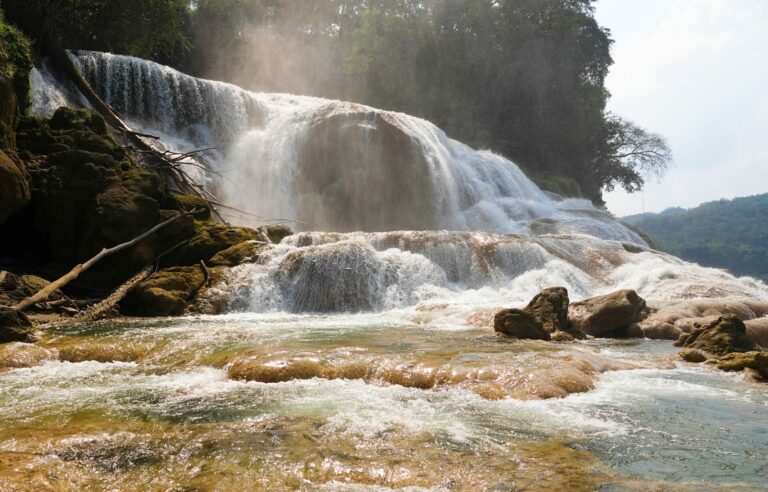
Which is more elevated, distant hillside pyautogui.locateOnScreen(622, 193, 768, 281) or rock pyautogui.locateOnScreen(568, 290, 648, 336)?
distant hillside pyautogui.locateOnScreen(622, 193, 768, 281)

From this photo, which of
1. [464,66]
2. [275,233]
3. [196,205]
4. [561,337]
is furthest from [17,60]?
[464,66]

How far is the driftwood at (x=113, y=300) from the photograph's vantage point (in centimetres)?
953

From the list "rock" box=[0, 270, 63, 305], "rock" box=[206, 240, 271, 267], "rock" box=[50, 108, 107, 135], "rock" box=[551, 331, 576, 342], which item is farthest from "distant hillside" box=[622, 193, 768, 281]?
"rock" box=[0, 270, 63, 305]

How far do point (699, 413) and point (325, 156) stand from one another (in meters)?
18.5

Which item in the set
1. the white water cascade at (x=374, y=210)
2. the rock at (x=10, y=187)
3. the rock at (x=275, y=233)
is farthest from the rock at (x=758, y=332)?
the rock at (x=10, y=187)

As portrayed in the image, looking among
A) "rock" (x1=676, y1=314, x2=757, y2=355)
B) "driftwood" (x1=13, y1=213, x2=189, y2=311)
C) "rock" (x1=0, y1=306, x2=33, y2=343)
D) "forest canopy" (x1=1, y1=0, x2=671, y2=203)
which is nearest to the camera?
"rock" (x1=0, y1=306, x2=33, y2=343)

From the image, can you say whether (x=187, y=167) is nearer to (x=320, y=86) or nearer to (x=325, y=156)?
(x=325, y=156)

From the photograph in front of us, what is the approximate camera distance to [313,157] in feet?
70.9

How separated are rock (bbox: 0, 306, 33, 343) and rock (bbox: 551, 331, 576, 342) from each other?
7665 mm

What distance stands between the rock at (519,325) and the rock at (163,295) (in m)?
6.25

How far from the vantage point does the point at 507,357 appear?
613 cm

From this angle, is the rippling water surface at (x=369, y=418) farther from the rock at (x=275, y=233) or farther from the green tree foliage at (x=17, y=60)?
the green tree foliage at (x=17, y=60)

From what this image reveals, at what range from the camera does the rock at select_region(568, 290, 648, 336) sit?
9.85 metres

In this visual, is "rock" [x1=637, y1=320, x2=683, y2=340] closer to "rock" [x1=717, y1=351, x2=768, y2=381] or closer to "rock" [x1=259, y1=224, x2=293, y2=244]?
"rock" [x1=717, y1=351, x2=768, y2=381]
